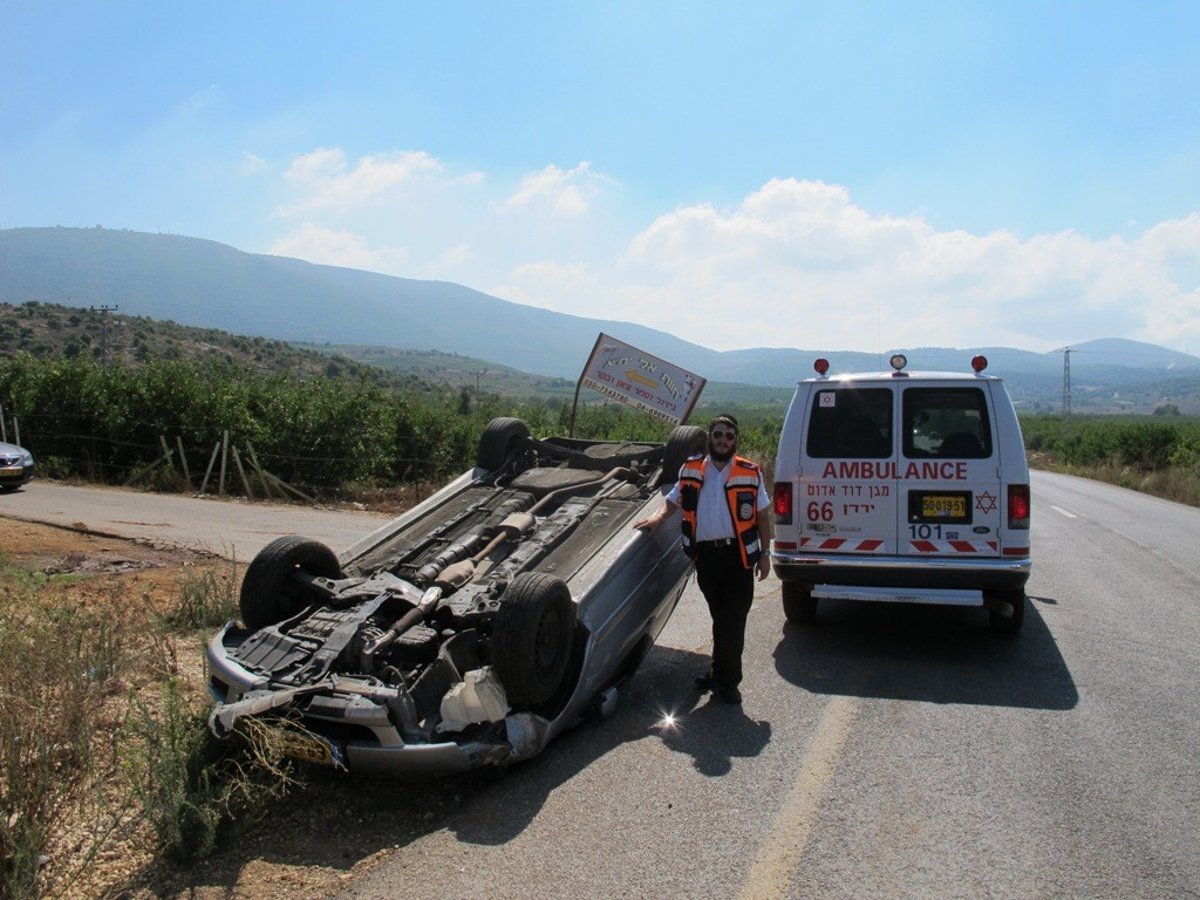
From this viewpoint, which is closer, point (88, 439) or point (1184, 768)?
point (1184, 768)

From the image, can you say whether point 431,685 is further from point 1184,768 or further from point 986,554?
point 986,554

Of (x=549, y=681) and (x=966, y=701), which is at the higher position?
(x=549, y=681)

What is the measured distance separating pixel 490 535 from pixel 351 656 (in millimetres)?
1918

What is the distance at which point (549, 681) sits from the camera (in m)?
4.98

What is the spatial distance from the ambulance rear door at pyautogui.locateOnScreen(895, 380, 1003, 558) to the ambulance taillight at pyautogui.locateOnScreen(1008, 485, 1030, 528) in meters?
0.07

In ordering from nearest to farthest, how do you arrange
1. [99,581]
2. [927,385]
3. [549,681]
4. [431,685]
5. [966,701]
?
[431,685] → [549,681] → [966,701] → [927,385] → [99,581]

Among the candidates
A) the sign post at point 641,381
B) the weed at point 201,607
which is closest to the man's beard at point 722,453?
the sign post at point 641,381

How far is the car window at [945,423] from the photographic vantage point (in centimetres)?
718

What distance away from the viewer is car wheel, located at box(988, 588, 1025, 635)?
714cm

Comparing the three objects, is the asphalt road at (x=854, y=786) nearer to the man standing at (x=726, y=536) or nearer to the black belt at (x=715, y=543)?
the man standing at (x=726, y=536)

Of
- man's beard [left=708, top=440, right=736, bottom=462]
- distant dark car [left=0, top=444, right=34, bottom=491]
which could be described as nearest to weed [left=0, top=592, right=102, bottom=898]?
man's beard [left=708, top=440, right=736, bottom=462]

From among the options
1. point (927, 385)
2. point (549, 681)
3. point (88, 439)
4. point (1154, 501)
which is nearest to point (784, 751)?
point (549, 681)

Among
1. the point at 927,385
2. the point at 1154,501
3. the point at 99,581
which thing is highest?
the point at 927,385

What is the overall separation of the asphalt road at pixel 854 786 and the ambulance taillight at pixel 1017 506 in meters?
1.02
